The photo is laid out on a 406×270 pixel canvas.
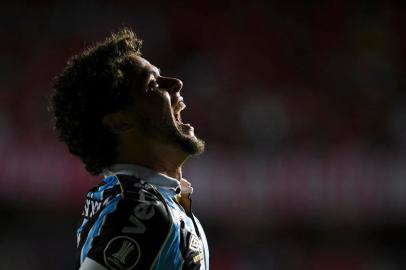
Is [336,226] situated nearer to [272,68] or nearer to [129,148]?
[272,68]

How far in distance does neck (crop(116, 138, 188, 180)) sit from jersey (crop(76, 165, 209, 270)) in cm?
9

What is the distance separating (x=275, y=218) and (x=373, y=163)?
4.84ft

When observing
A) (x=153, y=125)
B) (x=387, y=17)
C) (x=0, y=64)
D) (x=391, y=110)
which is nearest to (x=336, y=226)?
(x=391, y=110)

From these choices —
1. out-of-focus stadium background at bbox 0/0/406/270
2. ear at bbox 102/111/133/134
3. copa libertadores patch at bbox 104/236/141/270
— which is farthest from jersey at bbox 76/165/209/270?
out-of-focus stadium background at bbox 0/0/406/270

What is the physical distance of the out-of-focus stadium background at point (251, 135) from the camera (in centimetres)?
1031

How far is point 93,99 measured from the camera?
2557mm

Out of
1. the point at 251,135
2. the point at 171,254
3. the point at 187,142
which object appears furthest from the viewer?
the point at 251,135

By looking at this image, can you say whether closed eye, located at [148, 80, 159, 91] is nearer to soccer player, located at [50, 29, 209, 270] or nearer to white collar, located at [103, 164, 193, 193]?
soccer player, located at [50, 29, 209, 270]

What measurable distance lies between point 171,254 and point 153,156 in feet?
1.47

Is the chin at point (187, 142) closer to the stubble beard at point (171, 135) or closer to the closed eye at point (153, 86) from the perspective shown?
the stubble beard at point (171, 135)

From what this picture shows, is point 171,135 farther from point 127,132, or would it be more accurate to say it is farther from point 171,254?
point 171,254

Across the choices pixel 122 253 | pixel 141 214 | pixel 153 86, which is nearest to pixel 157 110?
pixel 153 86

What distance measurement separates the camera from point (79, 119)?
2.59 m

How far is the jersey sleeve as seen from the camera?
2.13 meters
